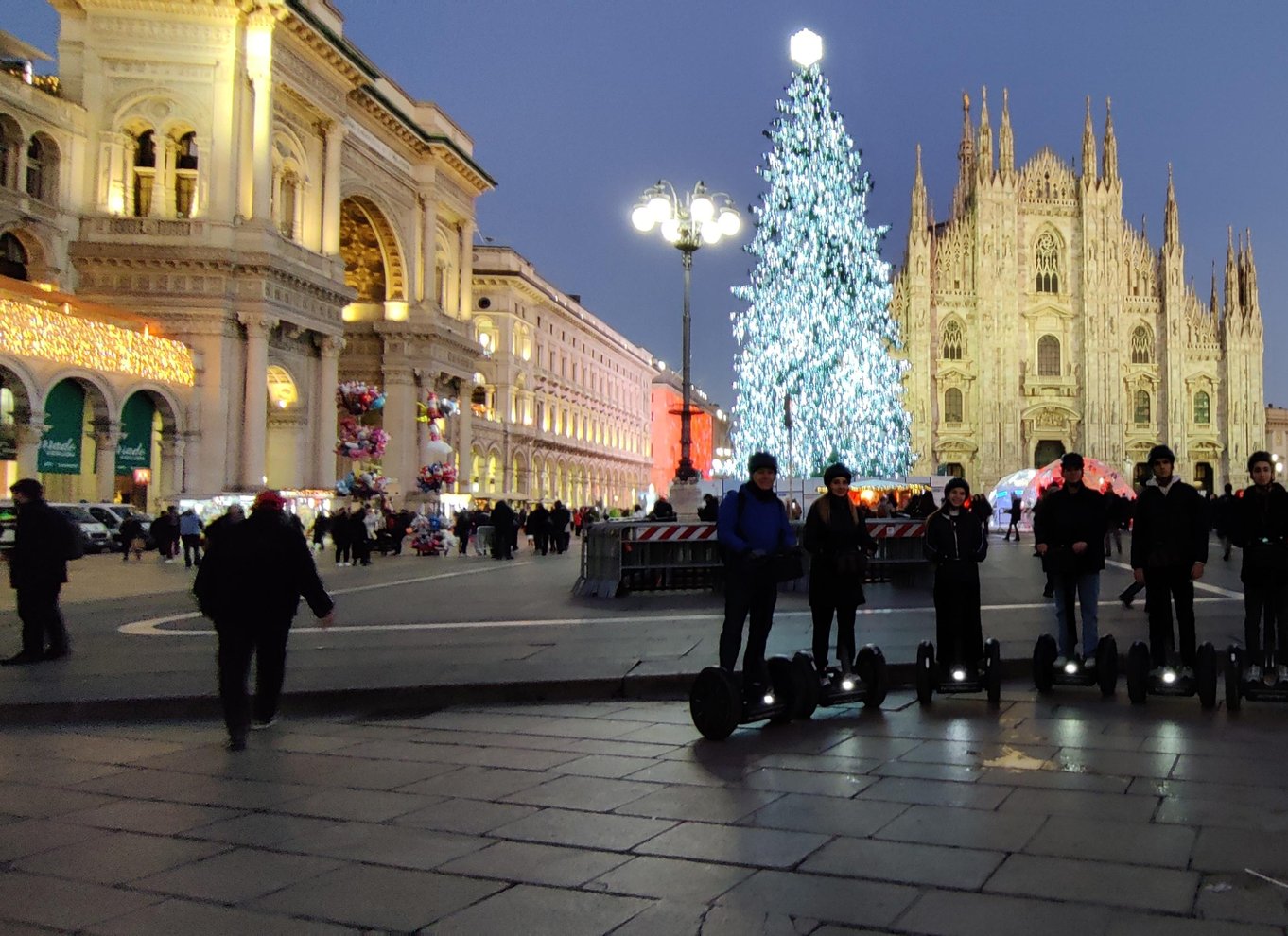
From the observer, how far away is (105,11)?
31.3 m

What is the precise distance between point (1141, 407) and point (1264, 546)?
69.1m

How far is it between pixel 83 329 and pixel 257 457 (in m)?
6.04

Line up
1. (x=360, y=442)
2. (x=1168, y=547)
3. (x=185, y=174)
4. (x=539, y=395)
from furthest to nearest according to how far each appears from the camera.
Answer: (x=539, y=395) < (x=360, y=442) < (x=185, y=174) < (x=1168, y=547)

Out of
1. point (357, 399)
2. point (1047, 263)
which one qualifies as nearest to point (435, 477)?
point (357, 399)

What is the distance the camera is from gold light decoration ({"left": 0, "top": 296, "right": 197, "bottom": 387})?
25.4 meters

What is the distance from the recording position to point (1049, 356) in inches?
2788

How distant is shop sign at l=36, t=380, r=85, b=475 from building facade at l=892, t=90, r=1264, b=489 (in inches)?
1962

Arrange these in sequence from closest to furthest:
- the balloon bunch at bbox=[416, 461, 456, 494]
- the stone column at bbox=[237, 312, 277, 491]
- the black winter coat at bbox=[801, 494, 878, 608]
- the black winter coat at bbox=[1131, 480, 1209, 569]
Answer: the black winter coat at bbox=[801, 494, 878, 608] < the black winter coat at bbox=[1131, 480, 1209, 569] < the stone column at bbox=[237, 312, 277, 491] < the balloon bunch at bbox=[416, 461, 456, 494]

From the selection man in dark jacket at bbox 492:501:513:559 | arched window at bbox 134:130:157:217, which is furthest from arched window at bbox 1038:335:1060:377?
arched window at bbox 134:130:157:217

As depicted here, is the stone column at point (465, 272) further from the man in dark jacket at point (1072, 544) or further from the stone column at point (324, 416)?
the man in dark jacket at point (1072, 544)

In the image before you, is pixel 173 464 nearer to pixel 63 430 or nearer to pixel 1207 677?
pixel 63 430

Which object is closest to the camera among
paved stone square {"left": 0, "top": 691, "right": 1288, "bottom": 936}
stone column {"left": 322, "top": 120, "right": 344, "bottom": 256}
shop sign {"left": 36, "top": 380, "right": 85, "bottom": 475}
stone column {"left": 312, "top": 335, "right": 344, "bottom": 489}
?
paved stone square {"left": 0, "top": 691, "right": 1288, "bottom": 936}

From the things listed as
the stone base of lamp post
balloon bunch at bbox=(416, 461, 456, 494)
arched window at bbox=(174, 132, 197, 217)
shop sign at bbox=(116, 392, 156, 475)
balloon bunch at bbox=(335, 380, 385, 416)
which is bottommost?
the stone base of lamp post

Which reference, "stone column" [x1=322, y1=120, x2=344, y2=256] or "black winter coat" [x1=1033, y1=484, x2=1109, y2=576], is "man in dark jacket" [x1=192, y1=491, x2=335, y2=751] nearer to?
"black winter coat" [x1=1033, y1=484, x2=1109, y2=576]
